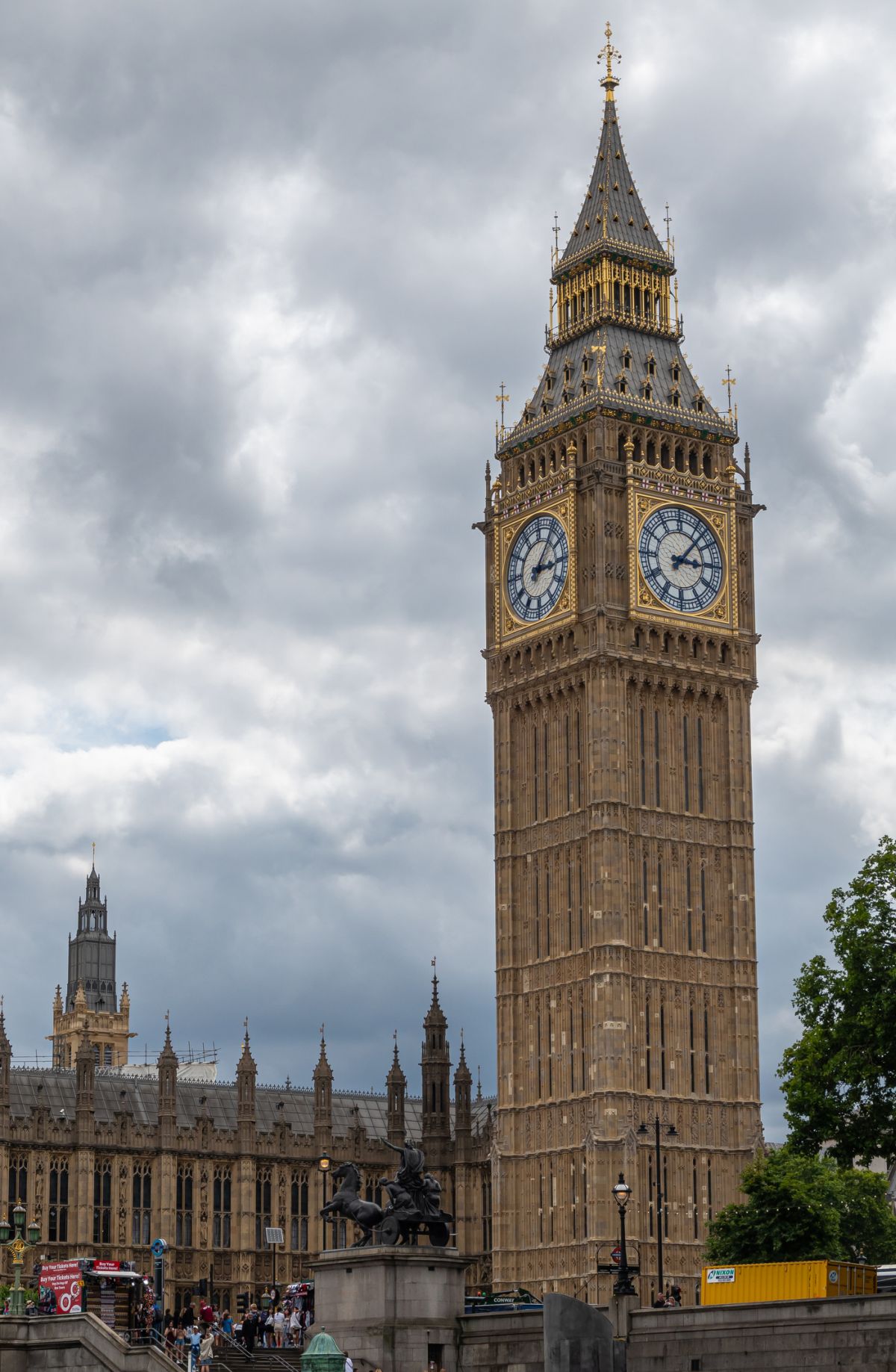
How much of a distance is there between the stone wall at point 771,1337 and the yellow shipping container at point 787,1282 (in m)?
0.75

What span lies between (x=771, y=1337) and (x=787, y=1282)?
3850mm

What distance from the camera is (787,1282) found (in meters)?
53.5

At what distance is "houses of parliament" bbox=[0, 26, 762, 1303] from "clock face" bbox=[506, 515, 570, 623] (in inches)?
5.7

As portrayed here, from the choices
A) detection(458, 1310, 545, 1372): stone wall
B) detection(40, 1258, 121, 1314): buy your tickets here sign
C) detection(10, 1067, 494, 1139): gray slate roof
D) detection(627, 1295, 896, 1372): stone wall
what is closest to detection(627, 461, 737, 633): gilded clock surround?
detection(10, 1067, 494, 1139): gray slate roof

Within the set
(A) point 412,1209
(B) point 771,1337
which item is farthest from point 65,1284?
(B) point 771,1337

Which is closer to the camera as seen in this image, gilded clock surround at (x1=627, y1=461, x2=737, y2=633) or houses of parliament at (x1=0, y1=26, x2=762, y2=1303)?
houses of parliament at (x1=0, y1=26, x2=762, y2=1303)

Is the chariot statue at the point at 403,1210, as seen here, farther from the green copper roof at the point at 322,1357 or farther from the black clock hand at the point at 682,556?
the black clock hand at the point at 682,556

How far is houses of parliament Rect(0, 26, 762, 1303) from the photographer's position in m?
94.2

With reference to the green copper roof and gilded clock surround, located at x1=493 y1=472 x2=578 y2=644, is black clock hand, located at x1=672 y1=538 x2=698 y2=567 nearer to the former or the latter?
gilded clock surround, located at x1=493 y1=472 x2=578 y2=644

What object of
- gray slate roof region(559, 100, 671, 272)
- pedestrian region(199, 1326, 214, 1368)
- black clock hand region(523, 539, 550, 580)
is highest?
gray slate roof region(559, 100, 671, 272)

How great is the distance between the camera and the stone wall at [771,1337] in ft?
158

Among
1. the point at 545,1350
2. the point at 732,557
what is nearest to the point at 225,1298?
the point at 732,557

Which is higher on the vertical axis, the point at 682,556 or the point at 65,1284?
the point at 682,556

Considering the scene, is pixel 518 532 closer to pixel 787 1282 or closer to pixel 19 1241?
pixel 19 1241
